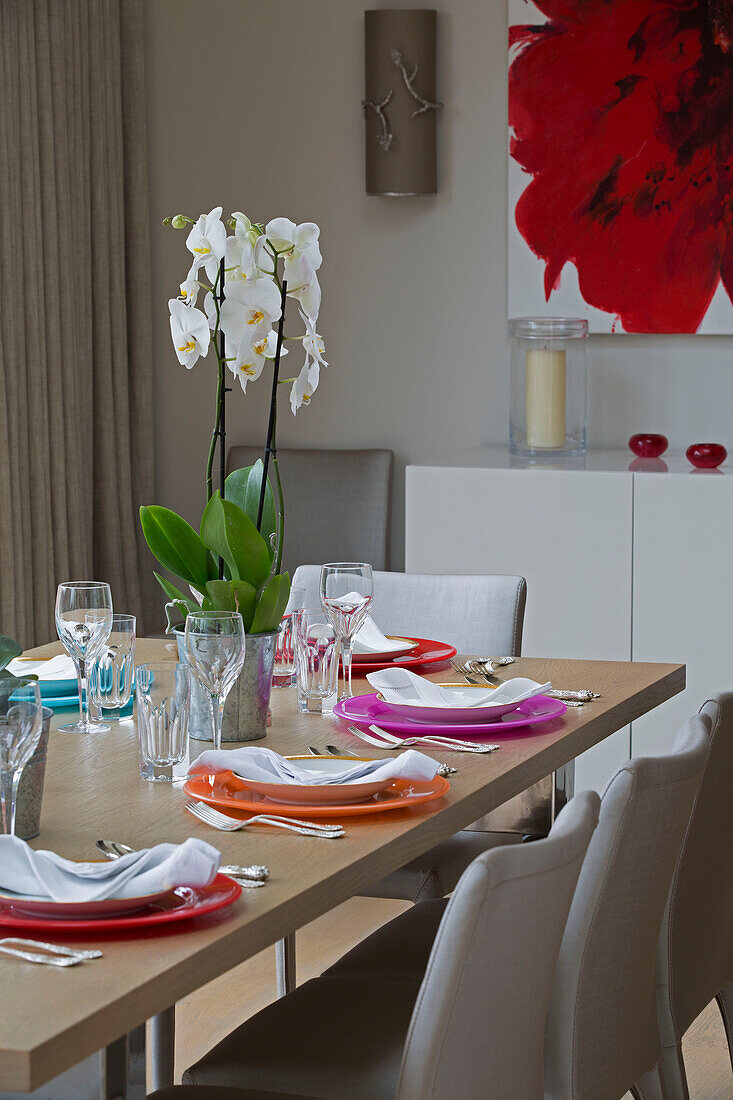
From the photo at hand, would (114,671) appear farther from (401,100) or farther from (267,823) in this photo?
(401,100)

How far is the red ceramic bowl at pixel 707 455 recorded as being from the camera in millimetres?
3494

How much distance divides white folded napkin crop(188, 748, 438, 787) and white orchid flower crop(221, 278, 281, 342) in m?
0.50

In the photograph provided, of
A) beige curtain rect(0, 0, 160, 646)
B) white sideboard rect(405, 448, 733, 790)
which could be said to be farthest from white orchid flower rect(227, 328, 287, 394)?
beige curtain rect(0, 0, 160, 646)

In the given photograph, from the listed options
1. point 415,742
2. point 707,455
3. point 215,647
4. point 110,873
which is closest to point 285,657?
point 415,742

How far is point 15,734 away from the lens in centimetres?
130

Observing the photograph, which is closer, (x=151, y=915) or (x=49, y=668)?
(x=151, y=915)

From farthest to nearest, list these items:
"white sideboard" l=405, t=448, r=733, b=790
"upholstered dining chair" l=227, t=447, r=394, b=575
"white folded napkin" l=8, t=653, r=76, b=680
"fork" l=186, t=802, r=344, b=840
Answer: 1. "upholstered dining chair" l=227, t=447, r=394, b=575
2. "white sideboard" l=405, t=448, r=733, b=790
3. "white folded napkin" l=8, t=653, r=76, b=680
4. "fork" l=186, t=802, r=344, b=840

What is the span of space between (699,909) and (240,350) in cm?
90

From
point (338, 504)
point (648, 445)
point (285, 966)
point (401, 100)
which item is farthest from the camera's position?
point (338, 504)

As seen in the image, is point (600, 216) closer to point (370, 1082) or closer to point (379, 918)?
point (379, 918)

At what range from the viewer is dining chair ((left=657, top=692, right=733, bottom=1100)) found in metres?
1.73

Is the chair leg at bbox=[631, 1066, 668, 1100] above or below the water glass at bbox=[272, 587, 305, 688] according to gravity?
below

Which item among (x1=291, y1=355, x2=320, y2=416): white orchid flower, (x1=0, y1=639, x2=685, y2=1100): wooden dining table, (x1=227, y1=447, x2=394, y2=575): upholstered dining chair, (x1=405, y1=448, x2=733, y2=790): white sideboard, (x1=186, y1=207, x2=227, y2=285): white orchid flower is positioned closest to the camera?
(x1=0, y1=639, x2=685, y2=1100): wooden dining table

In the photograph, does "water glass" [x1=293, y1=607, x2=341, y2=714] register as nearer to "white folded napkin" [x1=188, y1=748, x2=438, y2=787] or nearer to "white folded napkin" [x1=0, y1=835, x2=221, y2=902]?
"white folded napkin" [x1=188, y1=748, x2=438, y2=787]
